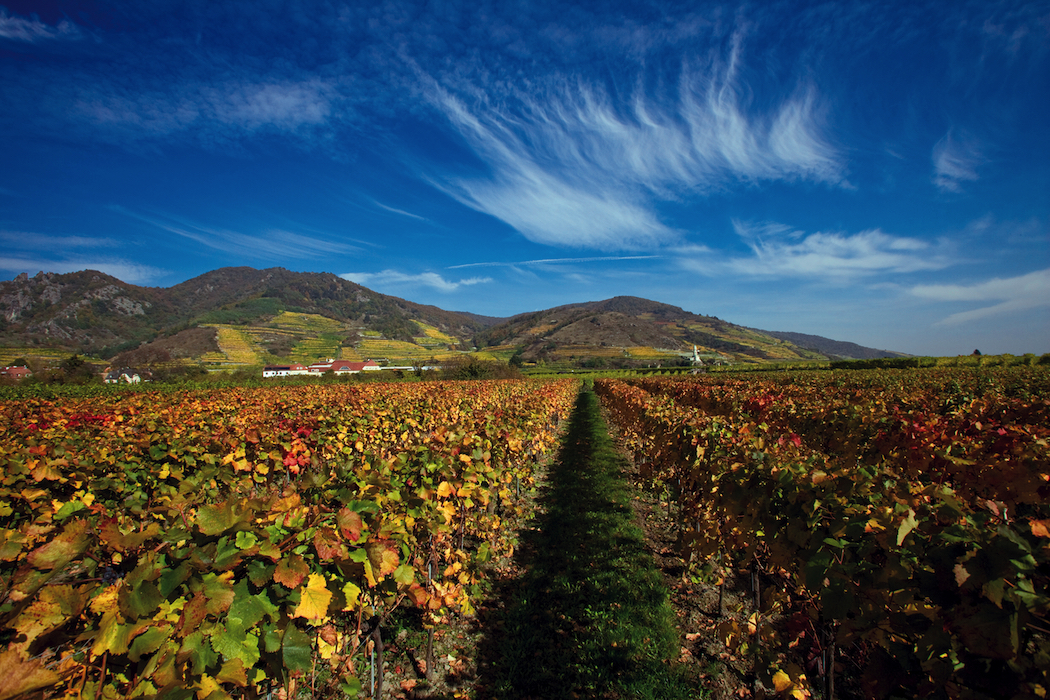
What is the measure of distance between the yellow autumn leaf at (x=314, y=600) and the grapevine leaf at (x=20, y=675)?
2.60 feet

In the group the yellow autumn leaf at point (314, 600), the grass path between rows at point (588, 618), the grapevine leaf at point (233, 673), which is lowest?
the grass path between rows at point (588, 618)

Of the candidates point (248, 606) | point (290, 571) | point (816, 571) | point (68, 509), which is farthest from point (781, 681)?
point (68, 509)

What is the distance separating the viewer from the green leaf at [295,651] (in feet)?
5.81

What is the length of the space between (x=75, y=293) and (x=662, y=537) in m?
246

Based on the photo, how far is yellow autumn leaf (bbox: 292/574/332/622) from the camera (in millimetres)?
1839

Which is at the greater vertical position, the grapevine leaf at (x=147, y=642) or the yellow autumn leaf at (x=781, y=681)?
the grapevine leaf at (x=147, y=642)

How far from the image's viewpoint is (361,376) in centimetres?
5125

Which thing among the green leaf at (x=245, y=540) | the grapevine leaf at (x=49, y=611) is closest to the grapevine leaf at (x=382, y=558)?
the green leaf at (x=245, y=540)

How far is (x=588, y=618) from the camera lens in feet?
14.6

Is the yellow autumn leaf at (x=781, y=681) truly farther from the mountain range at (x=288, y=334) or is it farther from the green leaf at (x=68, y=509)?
the mountain range at (x=288, y=334)

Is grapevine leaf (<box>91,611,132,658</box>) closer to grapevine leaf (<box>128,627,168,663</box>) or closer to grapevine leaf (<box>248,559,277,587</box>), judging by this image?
grapevine leaf (<box>128,627,168,663</box>)

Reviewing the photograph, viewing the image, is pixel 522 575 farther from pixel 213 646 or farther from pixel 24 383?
pixel 24 383

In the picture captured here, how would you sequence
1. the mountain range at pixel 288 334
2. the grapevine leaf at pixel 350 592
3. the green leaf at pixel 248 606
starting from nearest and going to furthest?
1. the green leaf at pixel 248 606
2. the grapevine leaf at pixel 350 592
3. the mountain range at pixel 288 334

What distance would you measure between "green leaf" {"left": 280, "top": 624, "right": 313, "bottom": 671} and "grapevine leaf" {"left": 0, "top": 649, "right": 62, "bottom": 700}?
782 mm
